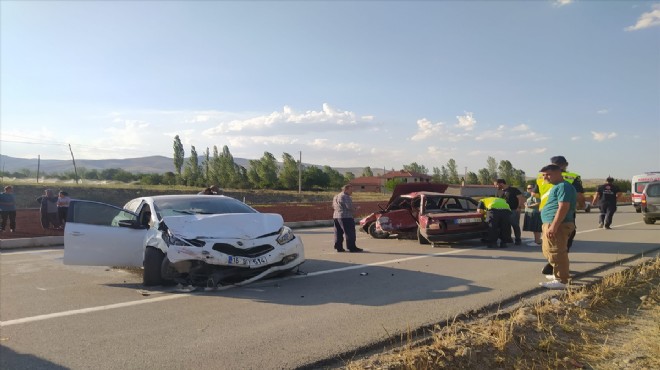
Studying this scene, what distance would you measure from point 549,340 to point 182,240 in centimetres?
469

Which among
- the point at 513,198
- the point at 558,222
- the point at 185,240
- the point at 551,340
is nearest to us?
the point at 551,340

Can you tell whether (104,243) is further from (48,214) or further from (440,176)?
(440,176)

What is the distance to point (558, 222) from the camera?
21.2 ft

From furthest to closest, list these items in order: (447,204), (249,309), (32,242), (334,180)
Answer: (334,180)
(32,242)
(447,204)
(249,309)

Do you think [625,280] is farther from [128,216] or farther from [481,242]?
[128,216]

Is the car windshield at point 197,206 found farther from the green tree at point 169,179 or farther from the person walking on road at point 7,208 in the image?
the green tree at point 169,179

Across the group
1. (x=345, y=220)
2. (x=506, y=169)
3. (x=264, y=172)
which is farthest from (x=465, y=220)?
(x=506, y=169)

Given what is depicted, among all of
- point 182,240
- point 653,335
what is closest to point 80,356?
point 182,240

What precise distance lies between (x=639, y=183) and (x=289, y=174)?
235 feet

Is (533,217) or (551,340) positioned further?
(533,217)

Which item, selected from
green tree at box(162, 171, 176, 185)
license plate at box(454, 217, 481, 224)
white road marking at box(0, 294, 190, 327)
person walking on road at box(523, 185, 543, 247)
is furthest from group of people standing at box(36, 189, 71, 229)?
green tree at box(162, 171, 176, 185)

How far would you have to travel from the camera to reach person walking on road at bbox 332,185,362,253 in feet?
36.5

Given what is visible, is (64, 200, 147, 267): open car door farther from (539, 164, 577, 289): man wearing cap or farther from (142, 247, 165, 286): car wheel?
→ (539, 164, 577, 289): man wearing cap

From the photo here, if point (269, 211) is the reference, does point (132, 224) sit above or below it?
above
